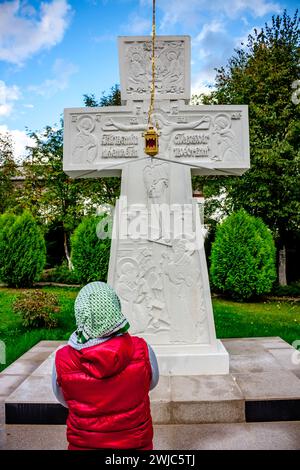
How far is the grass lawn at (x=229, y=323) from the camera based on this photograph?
627 centimetres

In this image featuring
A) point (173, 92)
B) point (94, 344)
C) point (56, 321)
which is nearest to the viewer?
point (94, 344)

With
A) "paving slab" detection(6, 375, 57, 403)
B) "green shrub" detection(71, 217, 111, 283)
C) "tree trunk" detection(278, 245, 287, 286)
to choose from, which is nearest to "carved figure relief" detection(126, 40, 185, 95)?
"paving slab" detection(6, 375, 57, 403)

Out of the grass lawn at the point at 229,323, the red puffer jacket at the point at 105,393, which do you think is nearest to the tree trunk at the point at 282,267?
the grass lawn at the point at 229,323

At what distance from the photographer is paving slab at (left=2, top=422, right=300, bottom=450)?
288 centimetres

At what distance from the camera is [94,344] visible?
5.69 ft

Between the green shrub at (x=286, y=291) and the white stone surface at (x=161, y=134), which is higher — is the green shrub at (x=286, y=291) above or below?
below

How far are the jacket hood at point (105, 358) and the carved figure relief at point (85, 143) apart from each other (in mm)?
2725

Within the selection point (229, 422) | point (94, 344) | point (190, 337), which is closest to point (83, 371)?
point (94, 344)

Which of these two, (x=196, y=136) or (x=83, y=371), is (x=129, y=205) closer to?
(x=196, y=136)

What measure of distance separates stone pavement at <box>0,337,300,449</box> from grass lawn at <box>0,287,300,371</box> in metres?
1.76

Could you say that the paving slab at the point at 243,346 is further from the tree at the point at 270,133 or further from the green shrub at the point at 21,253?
the green shrub at the point at 21,253

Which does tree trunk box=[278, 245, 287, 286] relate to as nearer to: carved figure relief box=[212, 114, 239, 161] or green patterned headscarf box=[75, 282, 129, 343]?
carved figure relief box=[212, 114, 239, 161]

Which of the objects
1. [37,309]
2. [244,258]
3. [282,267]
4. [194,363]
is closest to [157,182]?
[194,363]

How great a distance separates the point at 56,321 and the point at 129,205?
13.5 feet
